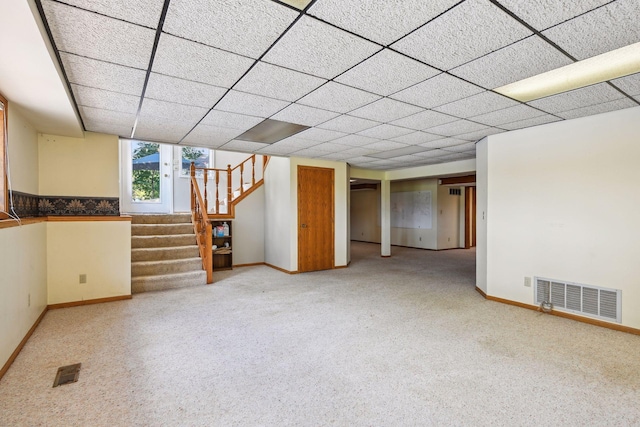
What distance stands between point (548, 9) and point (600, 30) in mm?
486

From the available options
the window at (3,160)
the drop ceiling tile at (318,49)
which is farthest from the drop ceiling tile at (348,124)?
the window at (3,160)

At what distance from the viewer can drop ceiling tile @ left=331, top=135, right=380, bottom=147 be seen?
14.5ft

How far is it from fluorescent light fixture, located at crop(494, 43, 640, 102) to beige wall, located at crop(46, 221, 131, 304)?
4.89 m

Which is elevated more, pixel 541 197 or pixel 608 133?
pixel 608 133

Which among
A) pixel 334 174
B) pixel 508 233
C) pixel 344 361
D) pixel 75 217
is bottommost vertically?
pixel 344 361

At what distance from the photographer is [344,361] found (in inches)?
100.0

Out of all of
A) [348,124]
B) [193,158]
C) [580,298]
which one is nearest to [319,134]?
[348,124]

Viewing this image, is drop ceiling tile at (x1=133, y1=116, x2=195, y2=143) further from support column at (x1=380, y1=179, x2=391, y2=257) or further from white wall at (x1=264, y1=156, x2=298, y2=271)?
support column at (x1=380, y1=179, x2=391, y2=257)

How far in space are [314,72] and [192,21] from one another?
941 millimetres

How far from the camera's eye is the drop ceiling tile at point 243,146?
4.83 m

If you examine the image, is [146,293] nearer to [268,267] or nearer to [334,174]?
[268,267]

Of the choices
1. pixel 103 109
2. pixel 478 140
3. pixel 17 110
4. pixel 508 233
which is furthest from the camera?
pixel 478 140

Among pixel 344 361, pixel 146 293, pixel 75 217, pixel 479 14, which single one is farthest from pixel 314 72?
pixel 146 293

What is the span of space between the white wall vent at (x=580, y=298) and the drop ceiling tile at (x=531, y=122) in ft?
6.26
